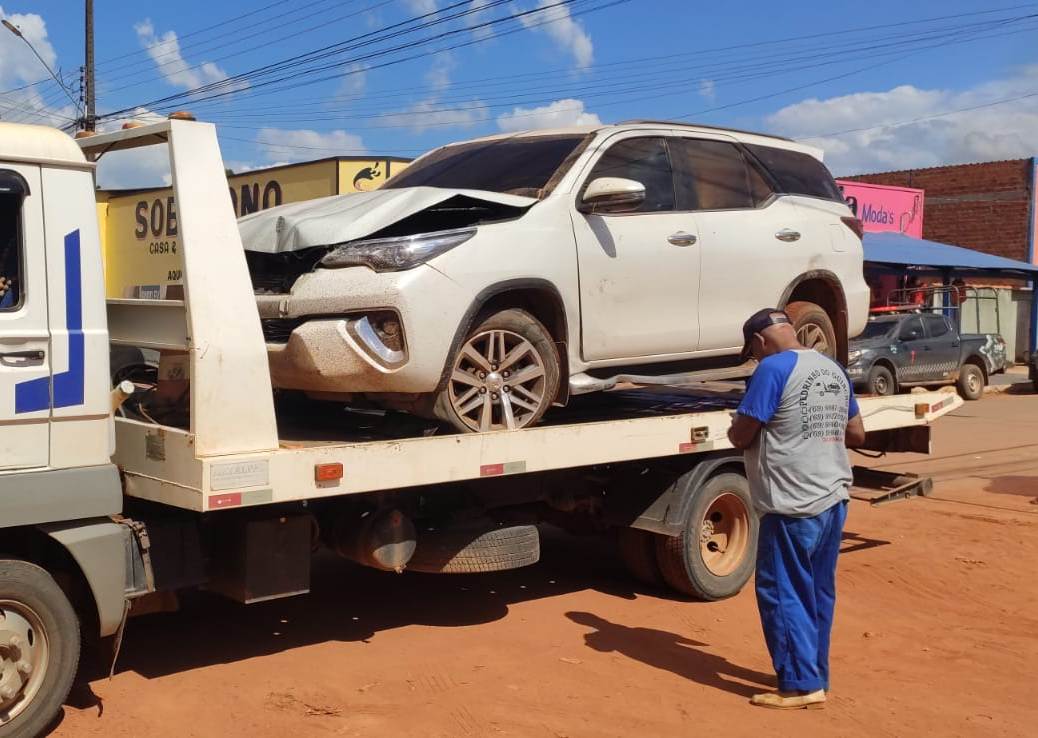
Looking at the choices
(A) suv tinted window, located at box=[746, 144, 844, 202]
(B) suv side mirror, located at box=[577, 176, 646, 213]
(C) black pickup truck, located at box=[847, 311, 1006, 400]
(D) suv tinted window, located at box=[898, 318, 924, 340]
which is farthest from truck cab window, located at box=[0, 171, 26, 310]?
(D) suv tinted window, located at box=[898, 318, 924, 340]

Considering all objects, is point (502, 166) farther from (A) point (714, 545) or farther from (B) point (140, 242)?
(A) point (714, 545)

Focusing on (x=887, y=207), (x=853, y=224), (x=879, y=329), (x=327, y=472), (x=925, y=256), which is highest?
(x=887, y=207)

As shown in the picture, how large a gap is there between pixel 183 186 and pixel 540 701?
2746 millimetres

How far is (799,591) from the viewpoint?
5.22m

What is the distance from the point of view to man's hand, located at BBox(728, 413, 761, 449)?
519 cm

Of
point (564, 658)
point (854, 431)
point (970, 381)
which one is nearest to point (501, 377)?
point (564, 658)

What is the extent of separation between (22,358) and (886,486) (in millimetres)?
6250

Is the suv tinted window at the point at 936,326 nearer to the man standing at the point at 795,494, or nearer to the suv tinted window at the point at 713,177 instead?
the suv tinted window at the point at 713,177

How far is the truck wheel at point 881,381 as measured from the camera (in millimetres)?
18547

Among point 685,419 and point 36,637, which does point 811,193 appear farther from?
point 36,637

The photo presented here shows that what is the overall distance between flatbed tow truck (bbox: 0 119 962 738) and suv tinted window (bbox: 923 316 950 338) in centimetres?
1566

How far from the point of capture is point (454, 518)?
599 centimetres

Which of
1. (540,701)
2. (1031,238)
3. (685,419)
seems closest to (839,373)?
(685,419)

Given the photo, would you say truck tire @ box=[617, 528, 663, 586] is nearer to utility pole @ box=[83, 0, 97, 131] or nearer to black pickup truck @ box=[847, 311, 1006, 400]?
black pickup truck @ box=[847, 311, 1006, 400]
